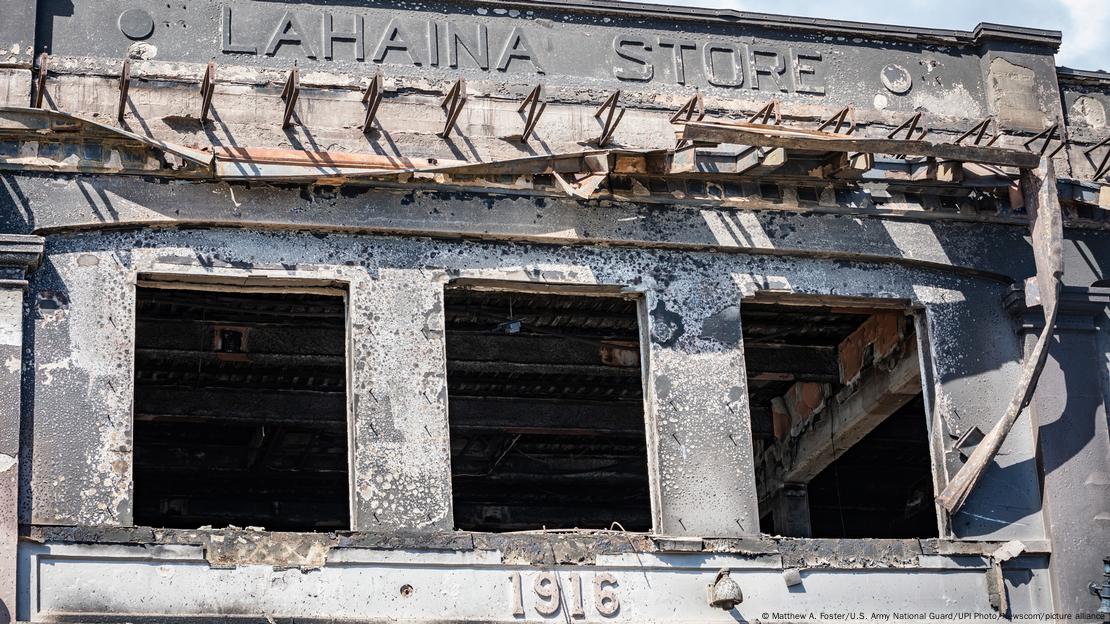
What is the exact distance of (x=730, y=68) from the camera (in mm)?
16031

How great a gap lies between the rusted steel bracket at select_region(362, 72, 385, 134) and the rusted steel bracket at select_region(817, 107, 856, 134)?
359cm

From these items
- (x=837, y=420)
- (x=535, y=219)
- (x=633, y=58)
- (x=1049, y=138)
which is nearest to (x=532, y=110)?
(x=535, y=219)

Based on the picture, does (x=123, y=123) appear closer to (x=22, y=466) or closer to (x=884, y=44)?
(x=22, y=466)

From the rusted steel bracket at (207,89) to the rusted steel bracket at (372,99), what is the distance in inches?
46.1

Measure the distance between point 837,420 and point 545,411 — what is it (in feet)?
9.85

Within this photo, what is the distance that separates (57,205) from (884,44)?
7132mm

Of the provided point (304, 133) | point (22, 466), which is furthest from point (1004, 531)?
point (22, 466)

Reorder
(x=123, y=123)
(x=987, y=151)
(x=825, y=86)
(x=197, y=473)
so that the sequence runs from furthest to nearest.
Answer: (x=197, y=473) → (x=825, y=86) → (x=987, y=151) → (x=123, y=123)

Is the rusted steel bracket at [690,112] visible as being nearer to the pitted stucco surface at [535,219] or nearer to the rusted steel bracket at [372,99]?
the pitted stucco surface at [535,219]

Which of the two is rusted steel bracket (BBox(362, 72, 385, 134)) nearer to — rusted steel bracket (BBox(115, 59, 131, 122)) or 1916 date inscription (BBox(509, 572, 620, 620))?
rusted steel bracket (BBox(115, 59, 131, 122))

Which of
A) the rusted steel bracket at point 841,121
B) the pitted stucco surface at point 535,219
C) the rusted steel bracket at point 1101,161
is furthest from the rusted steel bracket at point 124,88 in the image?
the rusted steel bracket at point 1101,161

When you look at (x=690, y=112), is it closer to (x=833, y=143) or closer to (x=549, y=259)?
(x=833, y=143)

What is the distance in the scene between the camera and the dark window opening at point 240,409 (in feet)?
57.5

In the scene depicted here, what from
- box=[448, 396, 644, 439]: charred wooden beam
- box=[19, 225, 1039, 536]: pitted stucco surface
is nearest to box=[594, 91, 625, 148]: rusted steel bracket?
box=[19, 225, 1039, 536]: pitted stucco surface
